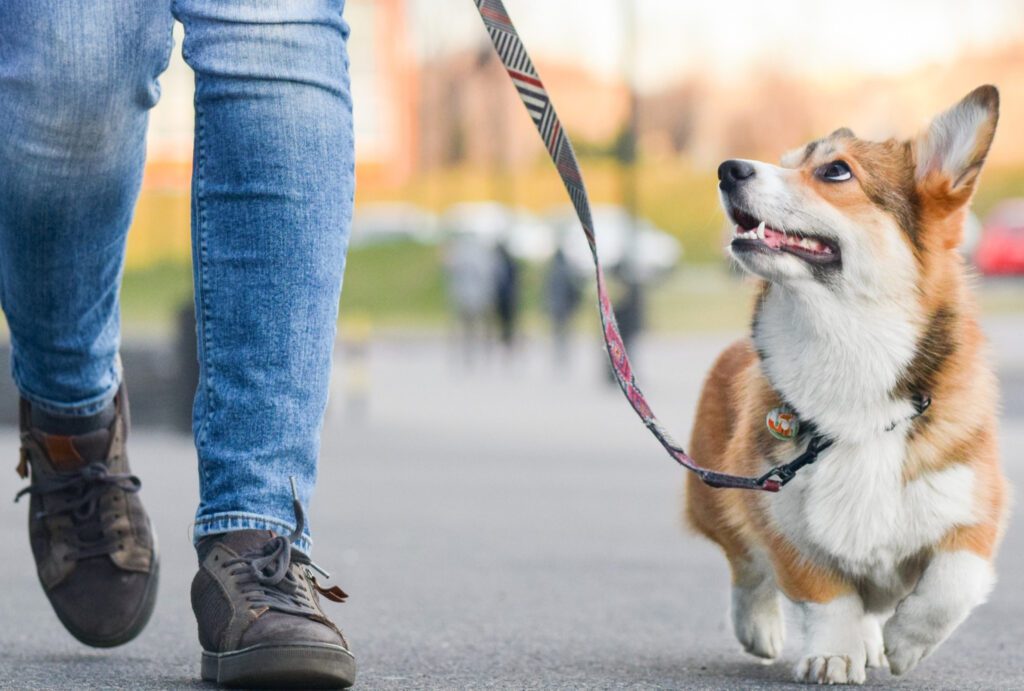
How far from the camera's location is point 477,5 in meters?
2.98

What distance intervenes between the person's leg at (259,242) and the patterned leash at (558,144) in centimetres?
37

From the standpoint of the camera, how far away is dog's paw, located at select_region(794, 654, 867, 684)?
2980mm

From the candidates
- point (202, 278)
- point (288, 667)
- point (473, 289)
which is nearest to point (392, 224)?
point (473, 289)

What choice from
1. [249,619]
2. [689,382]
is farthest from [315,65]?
[689,382]

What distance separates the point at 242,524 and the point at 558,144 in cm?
89

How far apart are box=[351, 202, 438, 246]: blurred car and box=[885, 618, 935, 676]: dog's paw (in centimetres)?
4306

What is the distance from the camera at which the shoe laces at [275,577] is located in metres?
2.60

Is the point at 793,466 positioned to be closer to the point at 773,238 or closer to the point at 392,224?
the point at 773,238

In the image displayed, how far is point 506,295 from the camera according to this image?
23.5m

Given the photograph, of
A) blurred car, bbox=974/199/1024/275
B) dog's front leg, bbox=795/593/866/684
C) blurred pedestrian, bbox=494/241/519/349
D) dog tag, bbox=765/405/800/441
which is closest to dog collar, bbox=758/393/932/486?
dog tag, bbox=765/405/800/441

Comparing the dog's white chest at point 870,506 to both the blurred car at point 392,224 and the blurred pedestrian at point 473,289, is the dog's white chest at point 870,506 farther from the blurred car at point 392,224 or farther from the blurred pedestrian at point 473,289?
the blurred car at point 392,224

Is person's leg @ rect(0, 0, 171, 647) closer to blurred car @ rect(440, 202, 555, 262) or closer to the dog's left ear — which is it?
the dog's left ear

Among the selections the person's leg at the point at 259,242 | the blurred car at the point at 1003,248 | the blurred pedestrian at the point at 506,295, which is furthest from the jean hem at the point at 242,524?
the blurred car at the point at 1003,248

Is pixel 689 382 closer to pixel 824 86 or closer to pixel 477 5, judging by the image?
pixel 477 5
